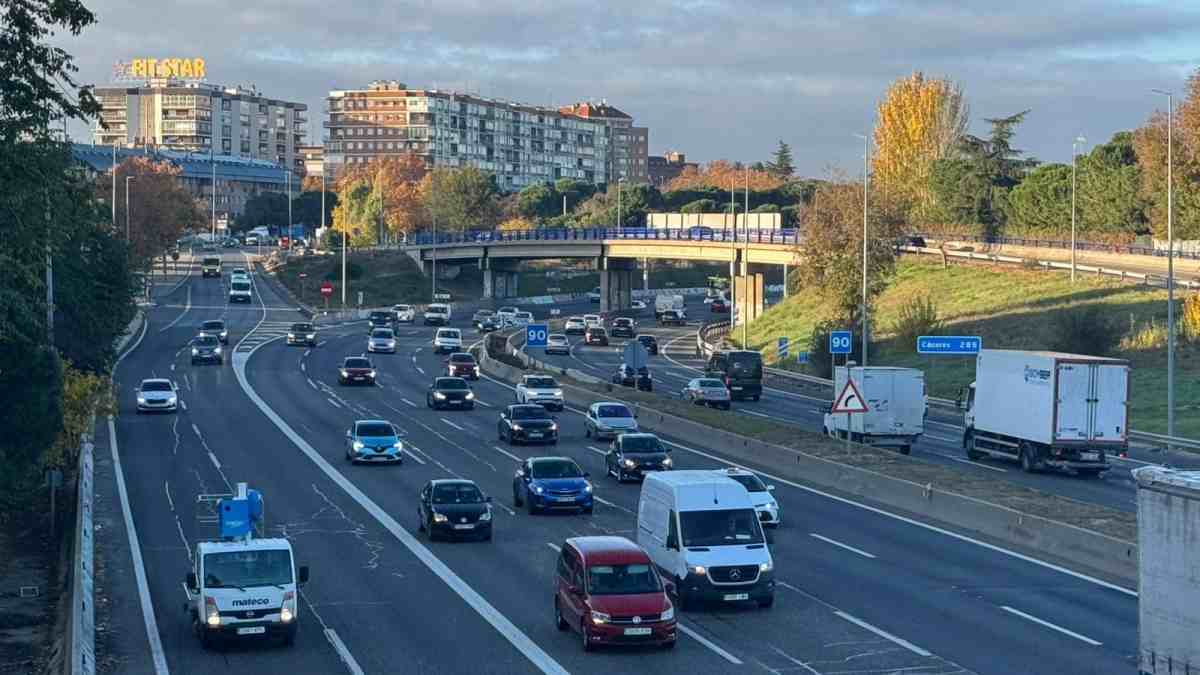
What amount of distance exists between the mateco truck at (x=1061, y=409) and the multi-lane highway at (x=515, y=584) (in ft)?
5.42

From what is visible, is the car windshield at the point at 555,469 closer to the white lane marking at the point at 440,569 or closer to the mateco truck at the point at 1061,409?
the white lane marking at the point at 440,569

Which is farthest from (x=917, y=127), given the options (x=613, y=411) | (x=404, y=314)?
(x=613, y=411)

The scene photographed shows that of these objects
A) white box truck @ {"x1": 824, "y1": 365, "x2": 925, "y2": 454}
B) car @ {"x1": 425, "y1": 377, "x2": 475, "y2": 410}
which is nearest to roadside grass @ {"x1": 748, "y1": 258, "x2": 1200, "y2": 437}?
white box truck @ {"x1": 824, "y1": 365, "x2": 925, "y2": 454}

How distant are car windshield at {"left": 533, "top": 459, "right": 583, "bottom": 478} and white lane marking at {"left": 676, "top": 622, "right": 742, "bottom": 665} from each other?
40.4 feet

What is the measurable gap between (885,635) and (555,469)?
1453 cm

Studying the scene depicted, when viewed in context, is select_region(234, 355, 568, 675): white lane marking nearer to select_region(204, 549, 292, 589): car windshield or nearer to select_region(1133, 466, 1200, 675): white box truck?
select_region(204, 549, 292, 589): car windshield

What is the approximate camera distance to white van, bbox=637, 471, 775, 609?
2530cm

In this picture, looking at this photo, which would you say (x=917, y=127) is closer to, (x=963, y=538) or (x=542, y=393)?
(x=542, y=393)

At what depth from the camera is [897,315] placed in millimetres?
98750

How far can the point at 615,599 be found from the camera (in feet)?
74.7

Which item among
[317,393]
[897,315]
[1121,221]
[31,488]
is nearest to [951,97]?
[1121,221]

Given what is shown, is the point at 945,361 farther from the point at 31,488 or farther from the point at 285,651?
the point at 285,651

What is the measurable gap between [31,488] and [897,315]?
6679 centimetres

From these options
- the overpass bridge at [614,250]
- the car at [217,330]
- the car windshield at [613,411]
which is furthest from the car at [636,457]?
the overpass bridge at [614,250]
